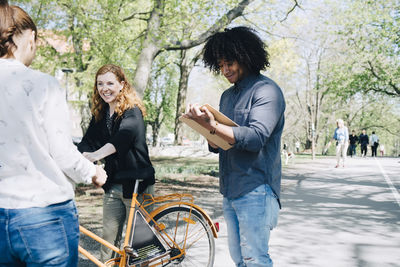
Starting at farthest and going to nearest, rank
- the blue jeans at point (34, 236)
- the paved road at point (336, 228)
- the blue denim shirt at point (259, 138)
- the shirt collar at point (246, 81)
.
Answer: the paved road at point (336, 228)
the shirt collar at point (246, 81)
the blue denim shirt at point (259, 138)
the blue jeans at point (34, 236)

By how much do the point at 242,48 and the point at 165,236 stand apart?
5.87ft

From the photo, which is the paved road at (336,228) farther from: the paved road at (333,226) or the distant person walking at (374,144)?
the distant person walking at (374,144)

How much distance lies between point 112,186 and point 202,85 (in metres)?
40.6

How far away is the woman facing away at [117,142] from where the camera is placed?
123 inches

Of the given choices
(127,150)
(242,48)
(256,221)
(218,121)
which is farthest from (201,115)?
(127,150)

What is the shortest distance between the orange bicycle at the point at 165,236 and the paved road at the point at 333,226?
0.68 metres

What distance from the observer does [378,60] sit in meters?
24.8

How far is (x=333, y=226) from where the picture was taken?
5.87 meters

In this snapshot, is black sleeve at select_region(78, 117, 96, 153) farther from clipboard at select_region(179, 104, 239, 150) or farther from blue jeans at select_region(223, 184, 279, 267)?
blue jeans at select_region(223, 184, 279, 267)

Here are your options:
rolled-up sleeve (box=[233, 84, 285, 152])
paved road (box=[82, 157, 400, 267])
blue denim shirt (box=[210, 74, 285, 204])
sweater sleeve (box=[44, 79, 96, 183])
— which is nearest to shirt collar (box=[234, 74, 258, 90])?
blue denim shirt (box=[210, 74, 285, 204])

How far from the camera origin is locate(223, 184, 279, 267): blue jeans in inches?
96.6

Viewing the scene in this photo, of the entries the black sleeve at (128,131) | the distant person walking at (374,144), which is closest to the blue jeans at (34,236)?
the black sleeve at (128,131)

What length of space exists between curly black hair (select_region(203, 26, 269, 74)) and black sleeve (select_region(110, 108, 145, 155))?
88 centimetres

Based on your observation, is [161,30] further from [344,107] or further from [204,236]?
[344,107]
